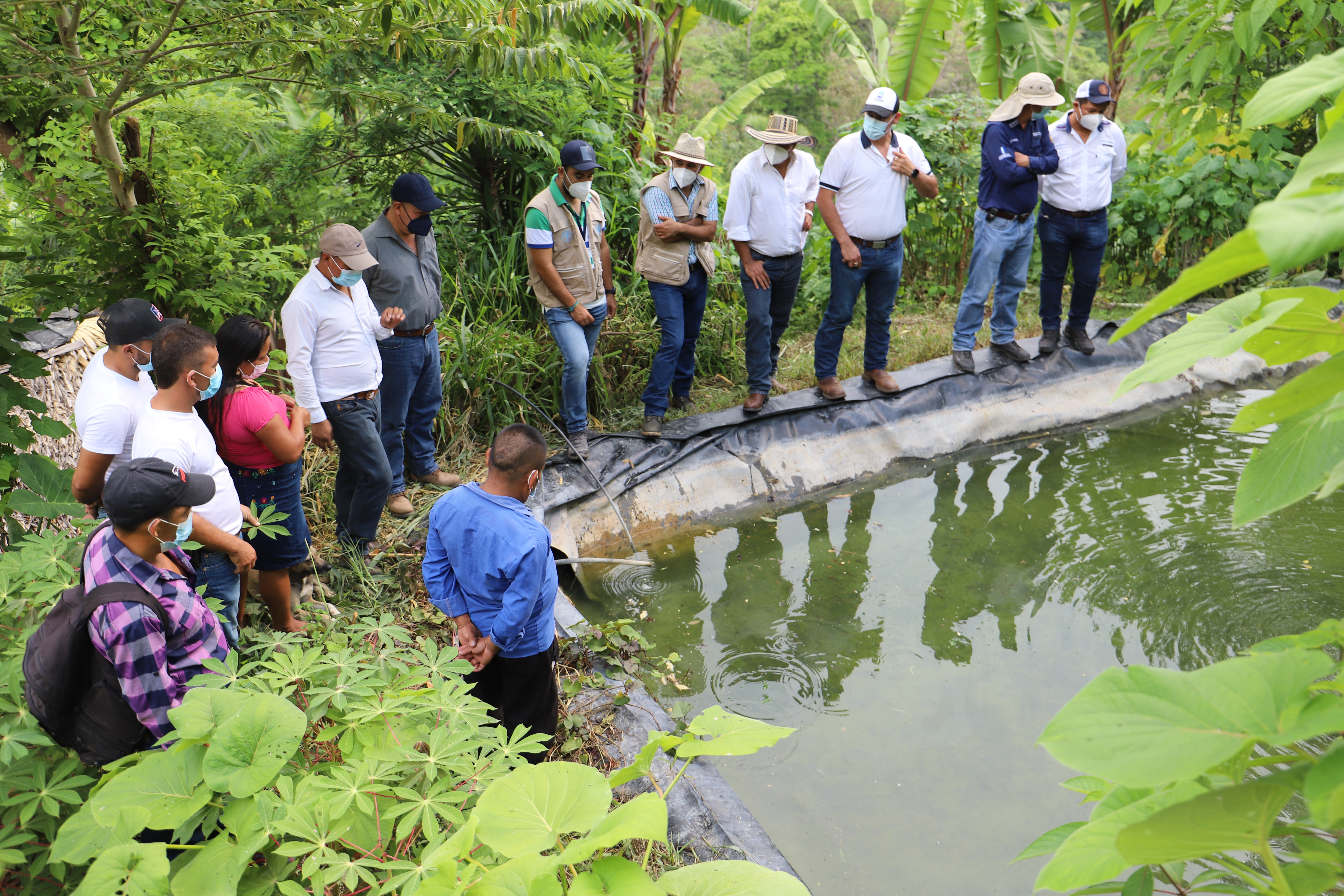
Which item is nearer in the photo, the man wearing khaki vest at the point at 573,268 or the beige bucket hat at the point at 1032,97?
the man wearing khaki vest at the point at 573,268

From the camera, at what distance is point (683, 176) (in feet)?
18.0

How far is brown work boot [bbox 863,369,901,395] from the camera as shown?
6.30 metres

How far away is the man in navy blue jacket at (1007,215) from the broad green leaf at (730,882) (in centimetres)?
569

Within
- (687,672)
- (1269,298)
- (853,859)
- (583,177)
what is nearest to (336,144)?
(583,177)

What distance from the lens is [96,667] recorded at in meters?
2.24

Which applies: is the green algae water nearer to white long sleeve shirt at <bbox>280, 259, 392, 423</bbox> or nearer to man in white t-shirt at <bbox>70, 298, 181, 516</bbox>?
white long sleeve shirt at <bbox>280, 259, 392, 423</bbox>

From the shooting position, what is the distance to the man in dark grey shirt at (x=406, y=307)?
4.62 m

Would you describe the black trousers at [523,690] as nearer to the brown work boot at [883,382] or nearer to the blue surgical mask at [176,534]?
the blue surgical mask at [176,534]

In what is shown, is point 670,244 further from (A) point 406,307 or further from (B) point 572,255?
(A) point 406,307

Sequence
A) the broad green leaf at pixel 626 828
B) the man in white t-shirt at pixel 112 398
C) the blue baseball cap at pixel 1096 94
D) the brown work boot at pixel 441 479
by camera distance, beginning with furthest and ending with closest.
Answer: the blue baseball cap at pixel 1096 94 < the brown work boot at pixel 441 479 < the man in white t-shirt at pixel 112 398 < the broad green leaf at pixel 626 828

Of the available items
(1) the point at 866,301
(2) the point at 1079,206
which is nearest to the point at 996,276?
(2) the point at 1079,206

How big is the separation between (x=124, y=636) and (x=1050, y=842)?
2.21m

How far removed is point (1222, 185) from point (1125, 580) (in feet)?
16.8

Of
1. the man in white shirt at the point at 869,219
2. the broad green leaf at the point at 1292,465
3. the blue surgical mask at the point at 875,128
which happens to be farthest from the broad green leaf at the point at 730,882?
the blue surgical mask at the point at 875,128
